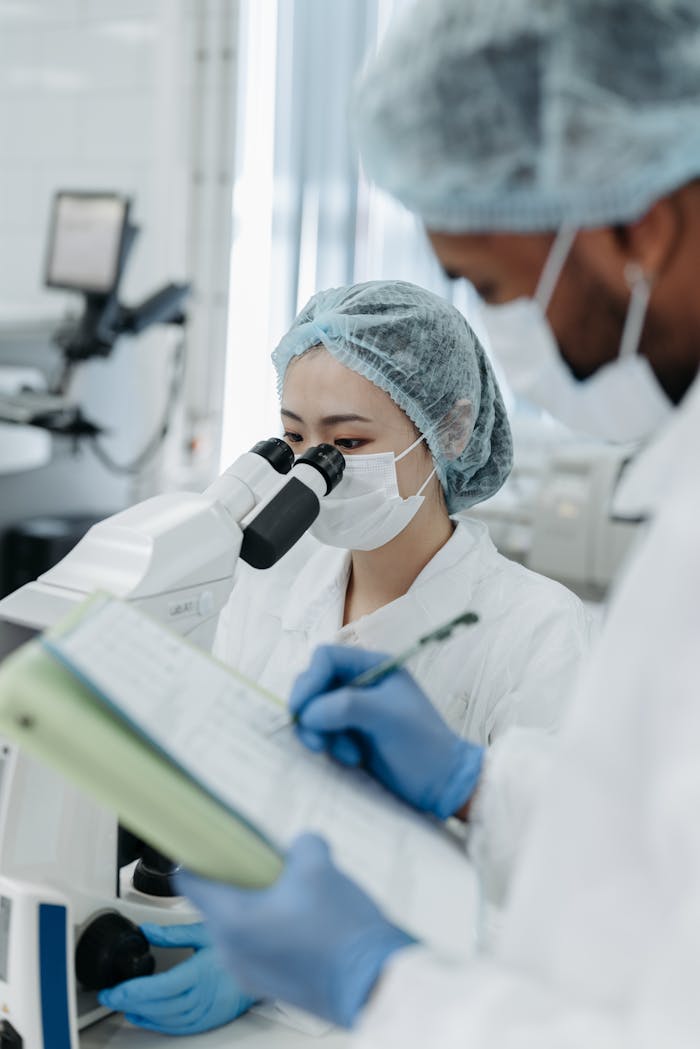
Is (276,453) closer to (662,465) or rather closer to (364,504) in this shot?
(364,504)

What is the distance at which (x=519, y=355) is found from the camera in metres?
0.88

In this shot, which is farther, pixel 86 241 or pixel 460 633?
pixel 86 241

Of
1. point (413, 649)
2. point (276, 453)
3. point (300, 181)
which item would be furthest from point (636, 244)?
point (300, 181)

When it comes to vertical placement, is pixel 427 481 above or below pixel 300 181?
below

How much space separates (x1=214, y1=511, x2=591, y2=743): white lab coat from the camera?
1437 mm

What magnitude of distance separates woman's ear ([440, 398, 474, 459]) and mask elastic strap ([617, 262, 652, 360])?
755 millimetres

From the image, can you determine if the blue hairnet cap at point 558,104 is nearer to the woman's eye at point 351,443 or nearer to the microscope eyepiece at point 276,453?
the microscope eyepiece at point 276,453

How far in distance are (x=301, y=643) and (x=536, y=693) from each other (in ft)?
1.26

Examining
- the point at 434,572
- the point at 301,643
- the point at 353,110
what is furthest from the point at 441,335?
the point at 353,110

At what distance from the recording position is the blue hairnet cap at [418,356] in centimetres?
148

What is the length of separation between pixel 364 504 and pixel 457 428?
0.66ft

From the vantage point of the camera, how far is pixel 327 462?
4.49 feet

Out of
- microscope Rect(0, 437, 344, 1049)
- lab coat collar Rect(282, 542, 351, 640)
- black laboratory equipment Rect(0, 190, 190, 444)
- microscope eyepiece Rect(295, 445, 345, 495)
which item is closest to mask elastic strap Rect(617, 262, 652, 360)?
microscope Rect(0, 437, 344, 1049)

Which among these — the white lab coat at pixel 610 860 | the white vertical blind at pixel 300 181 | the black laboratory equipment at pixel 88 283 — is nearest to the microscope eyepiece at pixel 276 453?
the white lab coat at pixel 610 860
